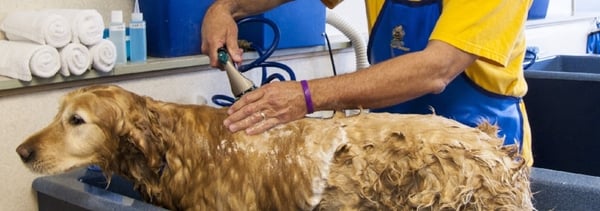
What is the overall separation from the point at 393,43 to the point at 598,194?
17.8 inches

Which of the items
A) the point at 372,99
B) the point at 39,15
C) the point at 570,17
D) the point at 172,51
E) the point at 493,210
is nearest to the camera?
the point at 493,210

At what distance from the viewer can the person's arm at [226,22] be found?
1.28 meters

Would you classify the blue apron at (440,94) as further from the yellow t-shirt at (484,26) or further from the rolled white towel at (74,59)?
the rolled white towel at (74,59)

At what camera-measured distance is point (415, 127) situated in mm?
950

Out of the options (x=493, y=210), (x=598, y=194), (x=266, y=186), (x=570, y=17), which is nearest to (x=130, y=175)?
(x=266, y=186)

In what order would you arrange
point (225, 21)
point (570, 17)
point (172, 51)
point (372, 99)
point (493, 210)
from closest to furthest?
point (493, 210)
point (372, 99)
point (225, 21)
point (172, 51)
point (570, 17)

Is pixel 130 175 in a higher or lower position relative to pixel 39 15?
lower

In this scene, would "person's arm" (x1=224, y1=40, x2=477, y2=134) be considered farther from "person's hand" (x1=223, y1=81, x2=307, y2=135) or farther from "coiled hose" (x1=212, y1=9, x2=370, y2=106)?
"coiled hose" (x1=212, y1=9, x2=370, y2=106)

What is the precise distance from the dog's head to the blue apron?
540 millimetres

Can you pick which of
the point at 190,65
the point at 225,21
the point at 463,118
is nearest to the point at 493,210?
the point at 463,118

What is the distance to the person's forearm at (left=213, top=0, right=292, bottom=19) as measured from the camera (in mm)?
1400

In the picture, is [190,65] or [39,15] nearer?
[39,15]

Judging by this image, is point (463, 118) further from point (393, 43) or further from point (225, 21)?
point (225, 21)

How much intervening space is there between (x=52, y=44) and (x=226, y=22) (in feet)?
1.05
